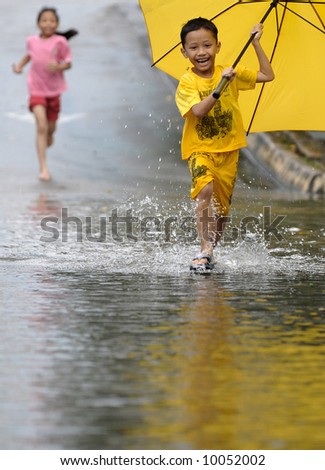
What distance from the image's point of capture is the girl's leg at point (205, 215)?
1018 cm

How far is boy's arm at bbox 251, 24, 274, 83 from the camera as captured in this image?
9898mm

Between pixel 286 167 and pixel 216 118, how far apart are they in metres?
7.24

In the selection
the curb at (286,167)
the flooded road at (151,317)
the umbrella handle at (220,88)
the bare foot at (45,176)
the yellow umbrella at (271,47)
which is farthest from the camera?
the bare foot at (45,176)

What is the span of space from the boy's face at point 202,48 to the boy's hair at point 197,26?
24mm

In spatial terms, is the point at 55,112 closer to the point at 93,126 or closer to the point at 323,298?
the point at 93,126

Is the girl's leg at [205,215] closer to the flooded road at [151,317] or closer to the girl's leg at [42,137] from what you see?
the flooded road at [151,317]

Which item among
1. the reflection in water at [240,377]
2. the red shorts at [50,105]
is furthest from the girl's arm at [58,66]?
the reflection in water at [240,377]

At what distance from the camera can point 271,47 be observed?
10.7m

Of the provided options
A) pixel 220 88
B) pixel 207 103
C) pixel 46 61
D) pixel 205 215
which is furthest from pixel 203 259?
pixel 46 61

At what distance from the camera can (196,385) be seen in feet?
21.7

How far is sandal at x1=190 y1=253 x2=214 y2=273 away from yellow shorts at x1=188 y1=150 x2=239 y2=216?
1.33ft

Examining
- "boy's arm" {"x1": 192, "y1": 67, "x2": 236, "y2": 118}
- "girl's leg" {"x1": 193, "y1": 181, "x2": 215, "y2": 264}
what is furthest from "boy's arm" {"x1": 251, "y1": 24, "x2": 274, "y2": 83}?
"girl's leg" {"x1": 193, "y1": 181, "x2": 215, "y2": 264}
